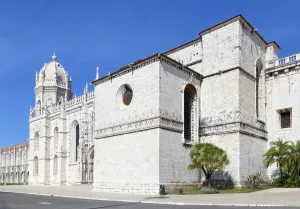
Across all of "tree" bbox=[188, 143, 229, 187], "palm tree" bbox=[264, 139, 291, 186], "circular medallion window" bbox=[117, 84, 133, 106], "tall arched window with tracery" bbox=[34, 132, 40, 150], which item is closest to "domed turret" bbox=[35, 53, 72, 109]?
"tall arched window with tracery" bbox=[34, 132, 40, 150]

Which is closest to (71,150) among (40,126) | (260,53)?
(40,126)

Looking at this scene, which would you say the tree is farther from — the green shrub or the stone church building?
the green shrub

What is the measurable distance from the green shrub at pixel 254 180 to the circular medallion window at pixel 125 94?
11.5 m

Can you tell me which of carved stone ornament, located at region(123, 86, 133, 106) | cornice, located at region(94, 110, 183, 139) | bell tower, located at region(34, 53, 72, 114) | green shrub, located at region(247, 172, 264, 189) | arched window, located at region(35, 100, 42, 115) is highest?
bell tower, located at region(34, 53, 72, 114)

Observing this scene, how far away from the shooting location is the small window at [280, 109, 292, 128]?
89.9 ft

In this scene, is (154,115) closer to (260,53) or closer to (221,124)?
(221,124)

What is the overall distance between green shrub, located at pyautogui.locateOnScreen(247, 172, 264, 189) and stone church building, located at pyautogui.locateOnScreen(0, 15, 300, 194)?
1.58 feet

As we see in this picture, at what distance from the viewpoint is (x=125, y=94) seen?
27.5 metres

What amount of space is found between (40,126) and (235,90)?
38.7m

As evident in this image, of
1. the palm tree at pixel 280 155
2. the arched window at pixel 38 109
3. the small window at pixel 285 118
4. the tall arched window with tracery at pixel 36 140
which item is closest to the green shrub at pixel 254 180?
the palm tree at pixel 280 155

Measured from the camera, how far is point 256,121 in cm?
2727

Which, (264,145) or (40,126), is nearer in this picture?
(264,145)

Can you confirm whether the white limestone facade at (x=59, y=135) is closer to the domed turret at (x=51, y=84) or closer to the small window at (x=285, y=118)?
the domed turret at (x=51, y=84)

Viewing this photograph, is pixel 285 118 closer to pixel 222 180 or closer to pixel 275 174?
pixel 275 174
